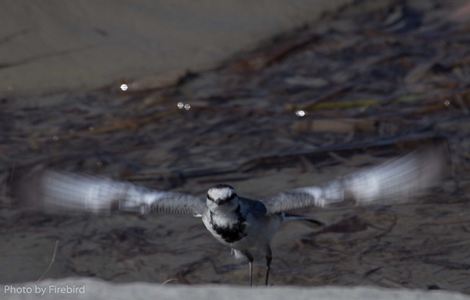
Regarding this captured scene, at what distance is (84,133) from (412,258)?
125 inches

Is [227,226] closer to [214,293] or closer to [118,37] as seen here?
[214,293]

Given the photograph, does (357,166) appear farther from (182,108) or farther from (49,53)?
(49,53)

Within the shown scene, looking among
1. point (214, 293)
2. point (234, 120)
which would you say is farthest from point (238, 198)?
point (234, 120)

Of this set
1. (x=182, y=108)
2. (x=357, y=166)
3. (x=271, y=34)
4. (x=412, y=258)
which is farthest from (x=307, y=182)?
(x=271, y=34)

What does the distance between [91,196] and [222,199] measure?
2.39ft

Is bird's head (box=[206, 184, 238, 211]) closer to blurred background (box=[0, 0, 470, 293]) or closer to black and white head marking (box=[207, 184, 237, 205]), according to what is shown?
black and white head marking (box=[207, 184, 237, 205])

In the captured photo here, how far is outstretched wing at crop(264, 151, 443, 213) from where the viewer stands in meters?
6.46

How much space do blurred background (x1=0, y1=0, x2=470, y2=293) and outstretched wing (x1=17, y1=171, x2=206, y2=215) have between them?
55 centimetres

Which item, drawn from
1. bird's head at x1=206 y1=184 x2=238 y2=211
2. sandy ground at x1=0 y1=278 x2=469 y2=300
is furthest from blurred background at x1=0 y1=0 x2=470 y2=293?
sandy ground at x1=0 y1=278 x2=469 y2=300

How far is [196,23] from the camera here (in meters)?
11.1

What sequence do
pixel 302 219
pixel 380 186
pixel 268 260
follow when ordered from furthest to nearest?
pixel 302 219, pixel 268 260, pixel 380 186

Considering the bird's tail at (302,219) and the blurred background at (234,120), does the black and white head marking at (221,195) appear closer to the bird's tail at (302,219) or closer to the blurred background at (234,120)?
the bird's tail at (302,219)

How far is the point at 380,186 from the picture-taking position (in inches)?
260

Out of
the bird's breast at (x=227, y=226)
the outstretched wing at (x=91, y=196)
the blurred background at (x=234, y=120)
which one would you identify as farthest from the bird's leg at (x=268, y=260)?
the outstretched wing at (x=91, y=196)
